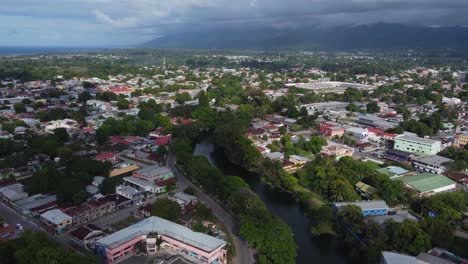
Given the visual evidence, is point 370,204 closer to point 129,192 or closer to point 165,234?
point 165,234

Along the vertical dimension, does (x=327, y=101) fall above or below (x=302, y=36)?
below

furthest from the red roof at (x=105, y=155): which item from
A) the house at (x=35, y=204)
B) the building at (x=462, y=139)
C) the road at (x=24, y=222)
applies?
the building at (x=462, y=139)

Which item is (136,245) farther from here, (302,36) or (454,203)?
(302,36)

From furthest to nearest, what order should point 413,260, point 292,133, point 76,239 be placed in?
1. point 292,133
2. point 76,239
3. point 413,260

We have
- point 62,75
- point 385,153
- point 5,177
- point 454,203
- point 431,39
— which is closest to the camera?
point 454,203

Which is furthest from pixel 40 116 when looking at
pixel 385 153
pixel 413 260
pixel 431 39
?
pixel 431 39

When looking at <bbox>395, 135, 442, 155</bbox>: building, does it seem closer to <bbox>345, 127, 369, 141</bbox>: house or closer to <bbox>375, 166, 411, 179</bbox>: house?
<bbox>345, 127, 369, 141</bbox>: house
